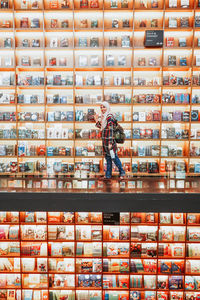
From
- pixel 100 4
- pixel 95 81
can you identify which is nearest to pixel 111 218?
pixel 95 81

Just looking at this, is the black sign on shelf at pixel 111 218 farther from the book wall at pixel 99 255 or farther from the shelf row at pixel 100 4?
the shelf row at pixel 100 4

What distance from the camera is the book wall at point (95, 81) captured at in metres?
5.98

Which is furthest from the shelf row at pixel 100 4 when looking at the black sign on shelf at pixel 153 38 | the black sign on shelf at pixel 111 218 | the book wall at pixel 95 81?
the black sign on shelf at pixel 111 218

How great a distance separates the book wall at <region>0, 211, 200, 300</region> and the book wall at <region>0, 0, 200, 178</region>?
189 cm

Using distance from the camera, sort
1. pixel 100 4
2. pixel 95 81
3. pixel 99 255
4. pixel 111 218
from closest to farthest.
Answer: pixel 111 218 → pixel 99 255 → pixel 100 4 → pixel 95 81

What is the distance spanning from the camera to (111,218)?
426cm

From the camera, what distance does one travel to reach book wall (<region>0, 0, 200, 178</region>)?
5977mm

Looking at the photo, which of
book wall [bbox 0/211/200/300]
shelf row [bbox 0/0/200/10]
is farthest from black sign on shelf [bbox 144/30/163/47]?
book wall [bbox 0/211/200/300]

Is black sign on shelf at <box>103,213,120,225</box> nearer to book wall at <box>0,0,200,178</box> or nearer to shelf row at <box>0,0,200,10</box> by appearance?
book wall at <box>0,0,200,178</box>

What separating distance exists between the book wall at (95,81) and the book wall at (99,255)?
189cm

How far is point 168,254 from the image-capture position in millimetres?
4402

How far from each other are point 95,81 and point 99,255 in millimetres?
3426

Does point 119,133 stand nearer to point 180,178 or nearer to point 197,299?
point 180,178

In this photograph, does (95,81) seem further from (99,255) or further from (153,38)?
(99,255)
